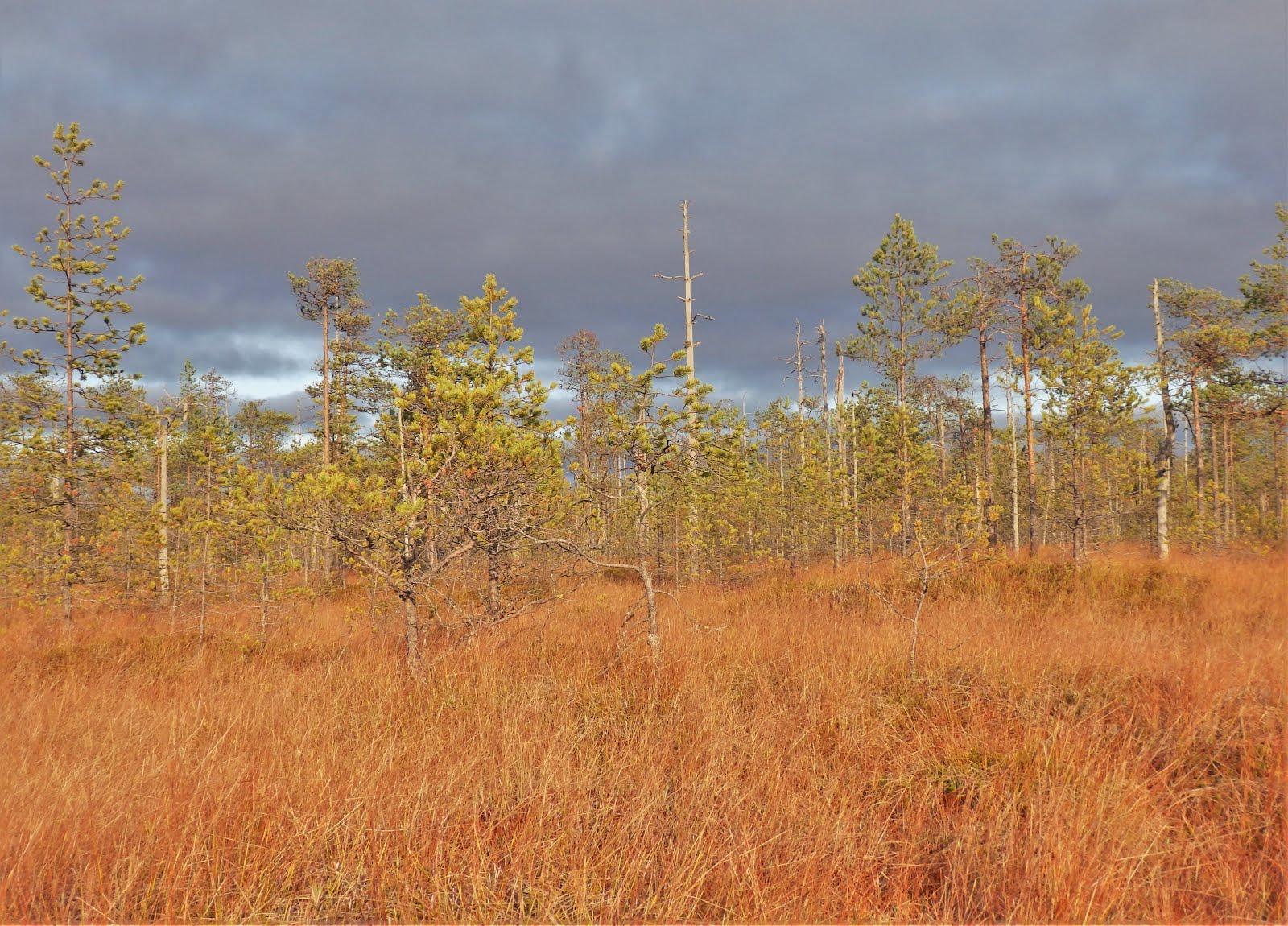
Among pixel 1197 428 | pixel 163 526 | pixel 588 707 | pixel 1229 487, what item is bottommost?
pixel 588 707

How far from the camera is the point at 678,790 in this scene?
11.0ft

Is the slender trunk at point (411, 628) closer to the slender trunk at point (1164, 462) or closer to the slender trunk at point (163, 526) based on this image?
the slender trunk at point (163, 526)

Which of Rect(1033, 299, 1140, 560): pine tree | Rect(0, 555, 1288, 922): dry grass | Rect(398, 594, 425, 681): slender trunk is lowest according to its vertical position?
Rect(0, 555, 1288, 922): dry grass

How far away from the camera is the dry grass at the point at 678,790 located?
8.39 ft

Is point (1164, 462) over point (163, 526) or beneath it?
over

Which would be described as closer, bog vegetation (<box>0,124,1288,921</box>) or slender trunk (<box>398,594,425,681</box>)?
bog vegetation (<box>0,124,1288,921</box>)

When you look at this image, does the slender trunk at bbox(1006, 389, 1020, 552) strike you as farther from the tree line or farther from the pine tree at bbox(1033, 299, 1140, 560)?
the pine tree at bbox(1033, 299, 1140, 560)

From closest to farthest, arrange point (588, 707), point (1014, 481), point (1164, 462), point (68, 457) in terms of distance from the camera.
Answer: point (588, 707)
point (68, 457)
point (1164, 462)
point (1014, 481)

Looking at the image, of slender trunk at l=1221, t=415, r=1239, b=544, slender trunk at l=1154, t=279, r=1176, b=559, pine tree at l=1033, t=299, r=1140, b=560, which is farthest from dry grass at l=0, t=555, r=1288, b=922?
slender trunk at l=1221, t=415, r=1239, b=544

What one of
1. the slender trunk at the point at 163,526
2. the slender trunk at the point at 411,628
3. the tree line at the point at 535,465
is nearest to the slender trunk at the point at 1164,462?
Result: the tree line at the point at 535,465

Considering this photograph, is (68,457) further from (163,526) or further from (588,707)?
(588,707)

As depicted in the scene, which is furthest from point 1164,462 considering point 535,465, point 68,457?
point 68,457

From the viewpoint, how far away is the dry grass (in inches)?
101

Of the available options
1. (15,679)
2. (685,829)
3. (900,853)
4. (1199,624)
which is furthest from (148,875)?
(1199,624)
